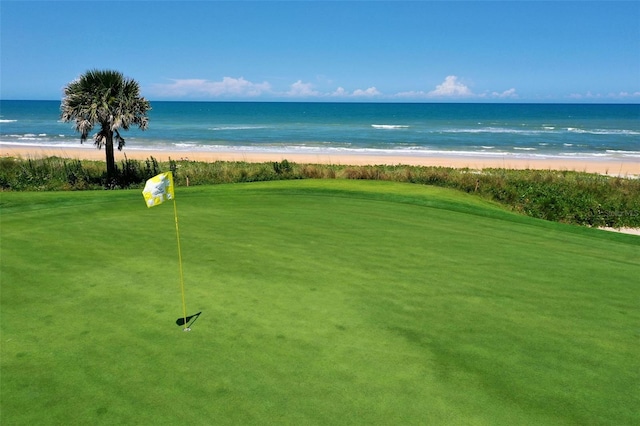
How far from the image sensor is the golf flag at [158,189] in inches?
221

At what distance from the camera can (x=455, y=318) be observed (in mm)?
5848

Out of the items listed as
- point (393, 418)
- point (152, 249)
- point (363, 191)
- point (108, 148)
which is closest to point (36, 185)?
point (108, 148)

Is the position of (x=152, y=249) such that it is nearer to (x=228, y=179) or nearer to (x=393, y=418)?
(x=393, y=418)

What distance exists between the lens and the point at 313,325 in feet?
18.2

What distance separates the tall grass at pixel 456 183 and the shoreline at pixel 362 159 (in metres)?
16.1

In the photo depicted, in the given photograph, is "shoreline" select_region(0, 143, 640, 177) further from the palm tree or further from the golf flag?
the golf flag

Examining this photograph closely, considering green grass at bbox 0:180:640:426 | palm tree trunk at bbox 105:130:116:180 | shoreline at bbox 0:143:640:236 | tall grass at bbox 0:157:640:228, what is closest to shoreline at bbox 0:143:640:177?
shoreline at bbox 0:143:640:236

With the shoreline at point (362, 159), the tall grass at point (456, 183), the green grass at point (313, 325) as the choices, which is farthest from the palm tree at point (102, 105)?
the shoreline at point (362, 159)

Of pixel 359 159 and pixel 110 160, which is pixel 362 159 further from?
pixel 110 160

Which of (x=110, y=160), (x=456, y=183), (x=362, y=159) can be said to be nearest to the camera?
(x=456, y=183)

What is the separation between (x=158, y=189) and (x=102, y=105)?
17.6m

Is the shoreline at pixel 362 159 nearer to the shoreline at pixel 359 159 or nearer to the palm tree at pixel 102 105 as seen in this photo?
the shoreline at pixel 359 159

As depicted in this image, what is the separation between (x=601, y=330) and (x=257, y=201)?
891 centimetres

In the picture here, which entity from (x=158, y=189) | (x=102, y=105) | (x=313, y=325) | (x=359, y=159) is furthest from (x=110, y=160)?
(x=359, y=159)
